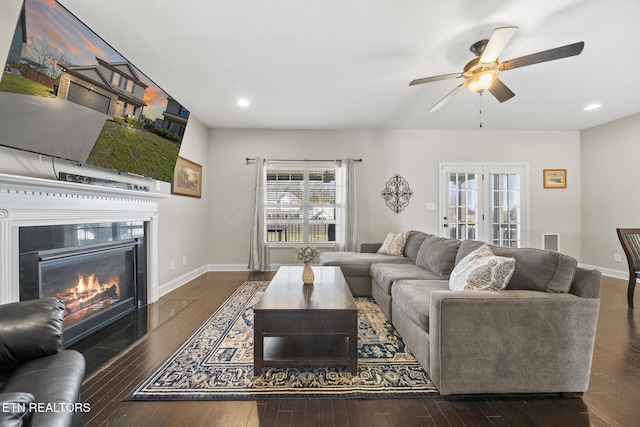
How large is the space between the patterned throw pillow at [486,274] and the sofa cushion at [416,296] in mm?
273

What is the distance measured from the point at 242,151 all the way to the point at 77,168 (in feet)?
9.71

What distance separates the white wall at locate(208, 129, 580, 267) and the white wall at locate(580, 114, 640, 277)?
0.16m

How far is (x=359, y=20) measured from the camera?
7.23 feet

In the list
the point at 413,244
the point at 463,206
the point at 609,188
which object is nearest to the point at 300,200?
the point at 413,244

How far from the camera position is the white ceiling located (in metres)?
2.10

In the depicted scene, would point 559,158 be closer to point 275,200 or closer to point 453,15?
point 453,15

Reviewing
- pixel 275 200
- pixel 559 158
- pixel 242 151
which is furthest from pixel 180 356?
pixel 559 158

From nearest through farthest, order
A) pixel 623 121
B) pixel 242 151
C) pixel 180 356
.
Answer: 1. pixel 180 356
2. pixel 623 121
3. pixel 242 151

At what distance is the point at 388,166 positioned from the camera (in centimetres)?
523

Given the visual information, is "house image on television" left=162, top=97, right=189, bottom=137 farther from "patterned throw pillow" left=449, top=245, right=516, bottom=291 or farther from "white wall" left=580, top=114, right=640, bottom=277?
"white wall" left=580, top=114, right=640, bottom=277

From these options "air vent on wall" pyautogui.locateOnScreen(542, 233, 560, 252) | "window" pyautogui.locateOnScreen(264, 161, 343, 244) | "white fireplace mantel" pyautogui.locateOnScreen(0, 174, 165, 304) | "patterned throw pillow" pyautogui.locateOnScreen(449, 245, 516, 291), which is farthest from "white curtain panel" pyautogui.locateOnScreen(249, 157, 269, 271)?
"air vent on wall" pyautogui.locateOnScreen(542, 233, 560, 252)

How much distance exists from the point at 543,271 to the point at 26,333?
2762 millimetres

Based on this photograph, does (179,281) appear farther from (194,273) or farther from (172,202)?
(172,202)

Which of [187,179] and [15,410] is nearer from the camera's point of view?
[15,410]
